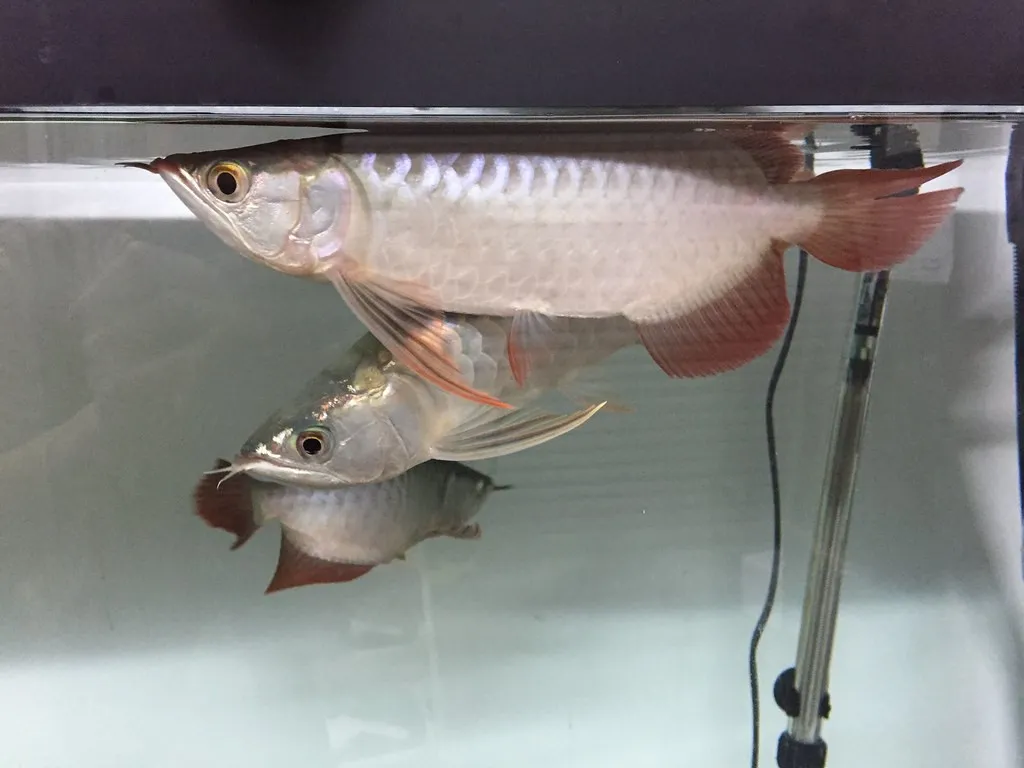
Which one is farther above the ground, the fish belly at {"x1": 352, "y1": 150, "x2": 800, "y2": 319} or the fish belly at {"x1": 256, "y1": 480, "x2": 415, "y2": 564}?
the fish belly at {"x1": 352, "y1": 150, "x2": 800, "y2": 319}

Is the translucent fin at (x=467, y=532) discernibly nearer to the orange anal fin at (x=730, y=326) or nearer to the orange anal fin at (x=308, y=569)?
the orange anal fin at (x=308, y=569)

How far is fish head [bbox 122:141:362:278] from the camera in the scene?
0.42 metres

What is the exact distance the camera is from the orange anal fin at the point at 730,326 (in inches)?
19.8

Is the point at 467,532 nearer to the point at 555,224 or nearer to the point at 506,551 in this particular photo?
the point at 506,551

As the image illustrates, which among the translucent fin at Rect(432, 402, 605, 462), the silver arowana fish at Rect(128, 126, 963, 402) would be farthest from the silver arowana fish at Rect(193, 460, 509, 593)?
the silver arowana fish at Rect(128, 126, 963, 402)

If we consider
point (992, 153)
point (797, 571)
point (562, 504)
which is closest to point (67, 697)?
point (562, 504)

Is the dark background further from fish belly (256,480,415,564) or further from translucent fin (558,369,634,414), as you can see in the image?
fish belly (256,480,415,564)

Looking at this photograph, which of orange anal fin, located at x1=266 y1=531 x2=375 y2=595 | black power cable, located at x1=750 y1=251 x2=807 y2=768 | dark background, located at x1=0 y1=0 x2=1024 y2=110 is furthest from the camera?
black power cable, located at x1=750 y1=251 x2=807 y2=768

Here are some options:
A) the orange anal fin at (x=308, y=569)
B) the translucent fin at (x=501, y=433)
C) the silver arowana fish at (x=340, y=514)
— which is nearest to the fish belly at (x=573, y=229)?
the translucent fin at (x=501, y=433)

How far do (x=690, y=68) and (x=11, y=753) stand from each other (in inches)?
39.8

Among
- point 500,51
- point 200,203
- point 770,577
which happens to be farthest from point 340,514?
point 770,577

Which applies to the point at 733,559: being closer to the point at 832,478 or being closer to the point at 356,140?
the point at 832,478

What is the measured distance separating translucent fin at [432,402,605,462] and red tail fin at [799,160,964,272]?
233 mm

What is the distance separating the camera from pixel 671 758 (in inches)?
35.6
